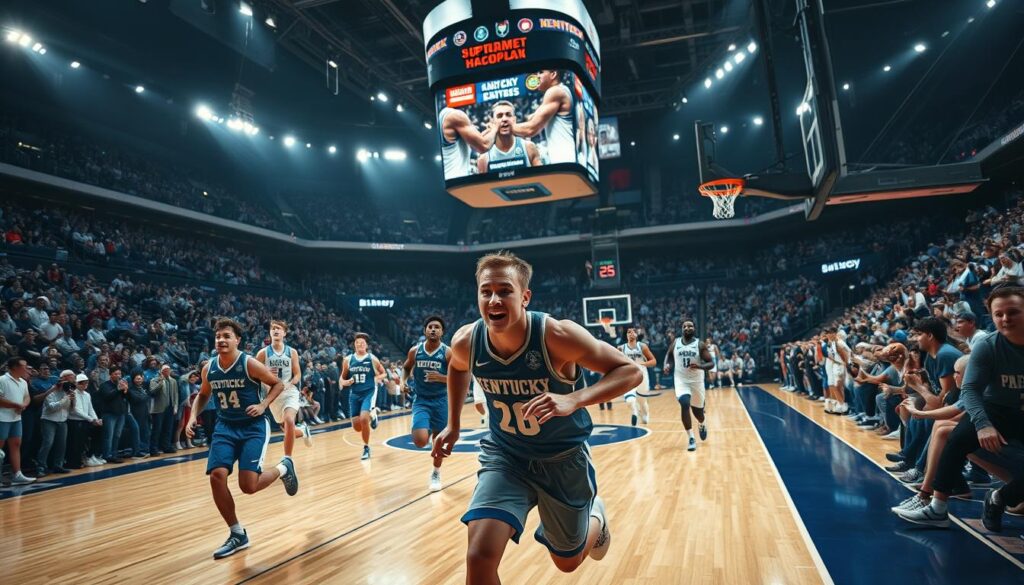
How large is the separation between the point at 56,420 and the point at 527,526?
8452 millimetres

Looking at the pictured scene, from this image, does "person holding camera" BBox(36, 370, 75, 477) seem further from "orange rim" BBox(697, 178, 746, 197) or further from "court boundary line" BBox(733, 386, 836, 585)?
"orange rim" BBox(697, 178, 746, 197)

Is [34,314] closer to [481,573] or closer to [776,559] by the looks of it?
[481,573]

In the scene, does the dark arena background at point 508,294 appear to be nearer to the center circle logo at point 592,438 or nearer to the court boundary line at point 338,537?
the court boundary line at point 338,537

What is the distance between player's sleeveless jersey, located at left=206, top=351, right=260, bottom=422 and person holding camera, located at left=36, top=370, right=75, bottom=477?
229 inches

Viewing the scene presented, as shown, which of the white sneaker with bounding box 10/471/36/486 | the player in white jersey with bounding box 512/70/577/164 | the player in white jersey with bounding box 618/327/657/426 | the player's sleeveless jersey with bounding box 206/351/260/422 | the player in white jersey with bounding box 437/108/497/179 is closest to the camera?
the player's sleeveless jersey with bounding box 206/351/260/422

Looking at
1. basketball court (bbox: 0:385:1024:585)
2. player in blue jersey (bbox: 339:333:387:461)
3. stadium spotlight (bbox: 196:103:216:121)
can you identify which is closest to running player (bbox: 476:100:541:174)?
player in blue jersey (bbox: 339:333:387:461)

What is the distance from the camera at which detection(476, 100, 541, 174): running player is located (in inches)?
501

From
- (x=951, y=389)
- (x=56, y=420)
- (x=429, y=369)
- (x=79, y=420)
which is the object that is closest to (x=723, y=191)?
(x=951, y=389)

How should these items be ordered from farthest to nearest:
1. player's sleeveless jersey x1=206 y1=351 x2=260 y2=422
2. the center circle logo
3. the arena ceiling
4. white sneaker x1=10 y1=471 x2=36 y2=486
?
the arena ceiling → the center circle logo → white sneaker x1=10 y1=471 x2=36 y2=486 → player's sleeveless jersey x1=206 y1=351 x2=260 y2=422

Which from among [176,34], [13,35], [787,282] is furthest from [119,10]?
[787,282]

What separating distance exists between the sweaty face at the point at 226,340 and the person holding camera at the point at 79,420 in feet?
20.7

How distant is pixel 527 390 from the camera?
9.57 ft

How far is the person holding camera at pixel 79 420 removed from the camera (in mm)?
9398

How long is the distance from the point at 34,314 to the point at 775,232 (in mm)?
30636
